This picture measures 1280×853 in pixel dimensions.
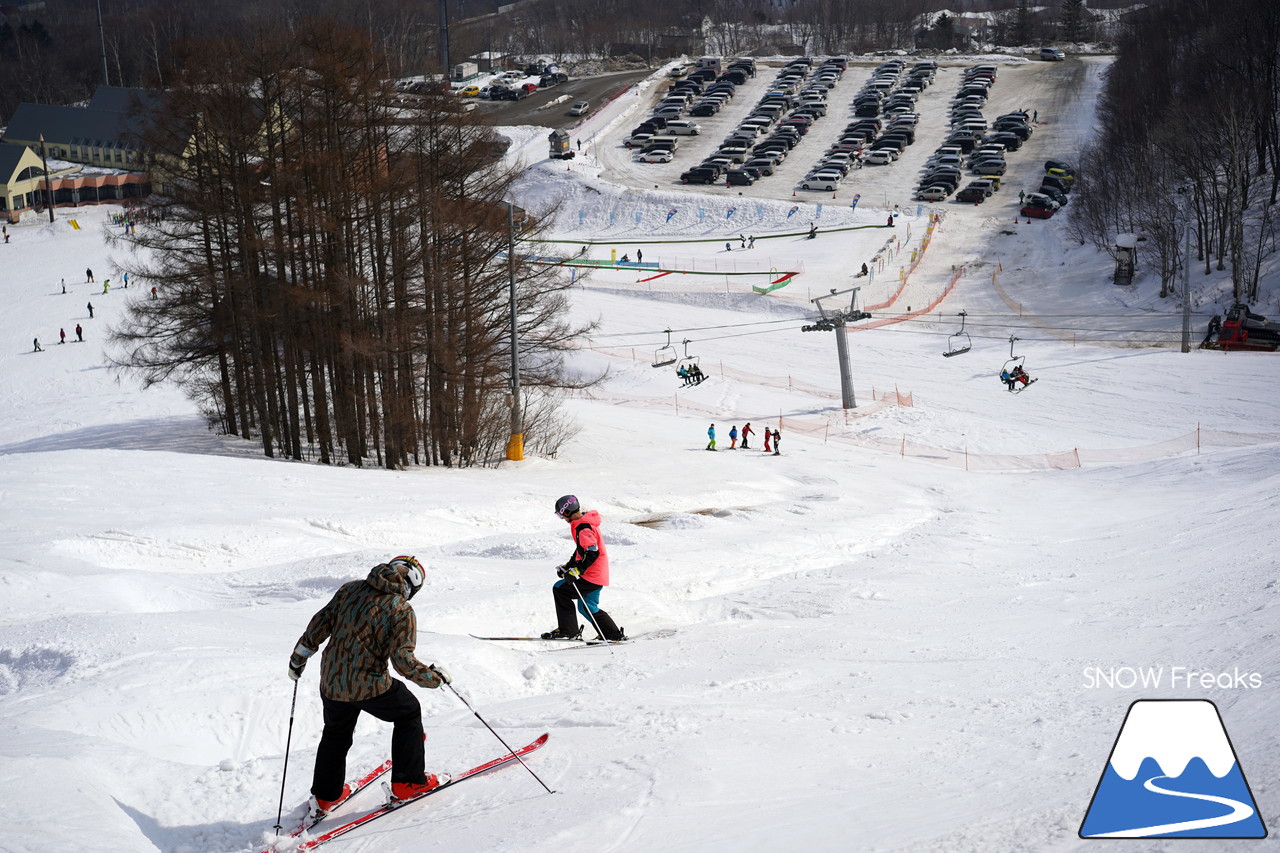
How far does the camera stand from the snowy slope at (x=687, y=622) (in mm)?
6312

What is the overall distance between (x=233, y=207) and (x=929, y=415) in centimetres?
2003

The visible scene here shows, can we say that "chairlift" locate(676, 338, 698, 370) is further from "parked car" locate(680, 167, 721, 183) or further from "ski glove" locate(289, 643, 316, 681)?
"parked car" locate(680, 167, 721, 183)

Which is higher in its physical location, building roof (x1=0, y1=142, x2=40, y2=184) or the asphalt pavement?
the asphalt pavement

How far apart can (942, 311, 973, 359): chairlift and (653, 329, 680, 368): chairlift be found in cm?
971

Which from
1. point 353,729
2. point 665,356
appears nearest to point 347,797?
point 353,729

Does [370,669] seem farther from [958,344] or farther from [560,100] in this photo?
[560,100]

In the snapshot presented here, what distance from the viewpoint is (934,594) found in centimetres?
1269

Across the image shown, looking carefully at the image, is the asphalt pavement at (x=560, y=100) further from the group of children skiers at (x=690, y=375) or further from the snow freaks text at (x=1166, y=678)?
the snow freaks text at (x=1166, y=678)

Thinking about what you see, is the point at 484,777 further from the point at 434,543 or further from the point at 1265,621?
the point at 434,543

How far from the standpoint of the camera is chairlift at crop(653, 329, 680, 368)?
40.1 m

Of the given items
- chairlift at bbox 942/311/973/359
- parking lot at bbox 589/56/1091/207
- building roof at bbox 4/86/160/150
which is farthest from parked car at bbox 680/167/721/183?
building roof at bbox 4/86/160/150

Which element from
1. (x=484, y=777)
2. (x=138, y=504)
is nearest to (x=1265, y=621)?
(x=484, y=777)


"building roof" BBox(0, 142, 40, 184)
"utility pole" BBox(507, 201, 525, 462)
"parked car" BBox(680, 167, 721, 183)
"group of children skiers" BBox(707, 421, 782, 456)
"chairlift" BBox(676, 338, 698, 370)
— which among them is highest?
"building roof" BBox(0, 142, 40, 184)

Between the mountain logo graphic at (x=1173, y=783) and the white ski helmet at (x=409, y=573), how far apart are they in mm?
3813
